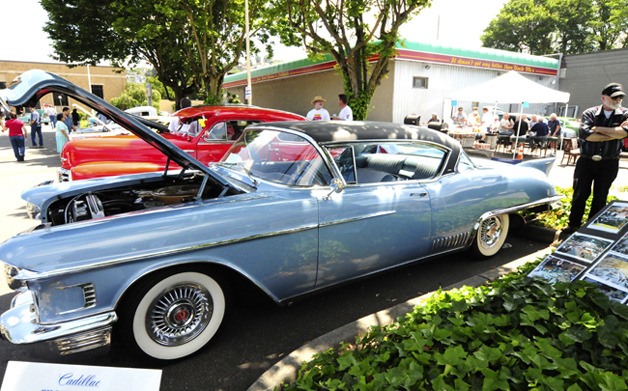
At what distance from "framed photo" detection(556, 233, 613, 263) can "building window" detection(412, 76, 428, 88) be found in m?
17.5

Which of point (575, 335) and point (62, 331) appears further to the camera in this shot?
point (62, 331)

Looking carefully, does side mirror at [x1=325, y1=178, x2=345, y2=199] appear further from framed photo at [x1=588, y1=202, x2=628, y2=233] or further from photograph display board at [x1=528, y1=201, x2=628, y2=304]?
framed photo at [x1=588, y1=202, x2=628, y2=233]

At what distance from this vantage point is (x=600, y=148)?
171 inches

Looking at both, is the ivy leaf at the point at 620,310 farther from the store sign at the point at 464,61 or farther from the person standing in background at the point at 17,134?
the store sign at the point at 464,61

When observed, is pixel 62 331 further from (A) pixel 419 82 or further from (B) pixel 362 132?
(A) pixel 419 82

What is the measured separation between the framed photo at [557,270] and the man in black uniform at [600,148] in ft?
6.96

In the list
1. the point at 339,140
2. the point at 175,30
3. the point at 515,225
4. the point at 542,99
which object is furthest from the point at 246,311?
the point at 175,30

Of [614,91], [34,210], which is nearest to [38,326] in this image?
[34,210]

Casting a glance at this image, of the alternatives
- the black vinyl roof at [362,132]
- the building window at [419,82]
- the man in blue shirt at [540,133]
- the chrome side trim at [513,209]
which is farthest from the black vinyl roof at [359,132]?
the building window at [419,82]

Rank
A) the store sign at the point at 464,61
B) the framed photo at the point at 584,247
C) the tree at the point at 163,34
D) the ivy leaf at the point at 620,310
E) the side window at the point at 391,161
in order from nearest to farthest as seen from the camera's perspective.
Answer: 1. the ivy leaf at the point at 620,310
2. the framed photo at the point at 584,247
3. the side window at the point at 391,161
4. the tree at the point at 163,34
5. the store sign at the point at 464,61

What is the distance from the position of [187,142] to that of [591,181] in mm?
5728

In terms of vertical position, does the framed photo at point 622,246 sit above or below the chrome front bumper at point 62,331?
above

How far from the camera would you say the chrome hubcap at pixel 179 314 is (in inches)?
98.0

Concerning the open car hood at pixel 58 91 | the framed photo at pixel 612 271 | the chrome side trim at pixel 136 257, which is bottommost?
the framed photo at pixel 612 271
